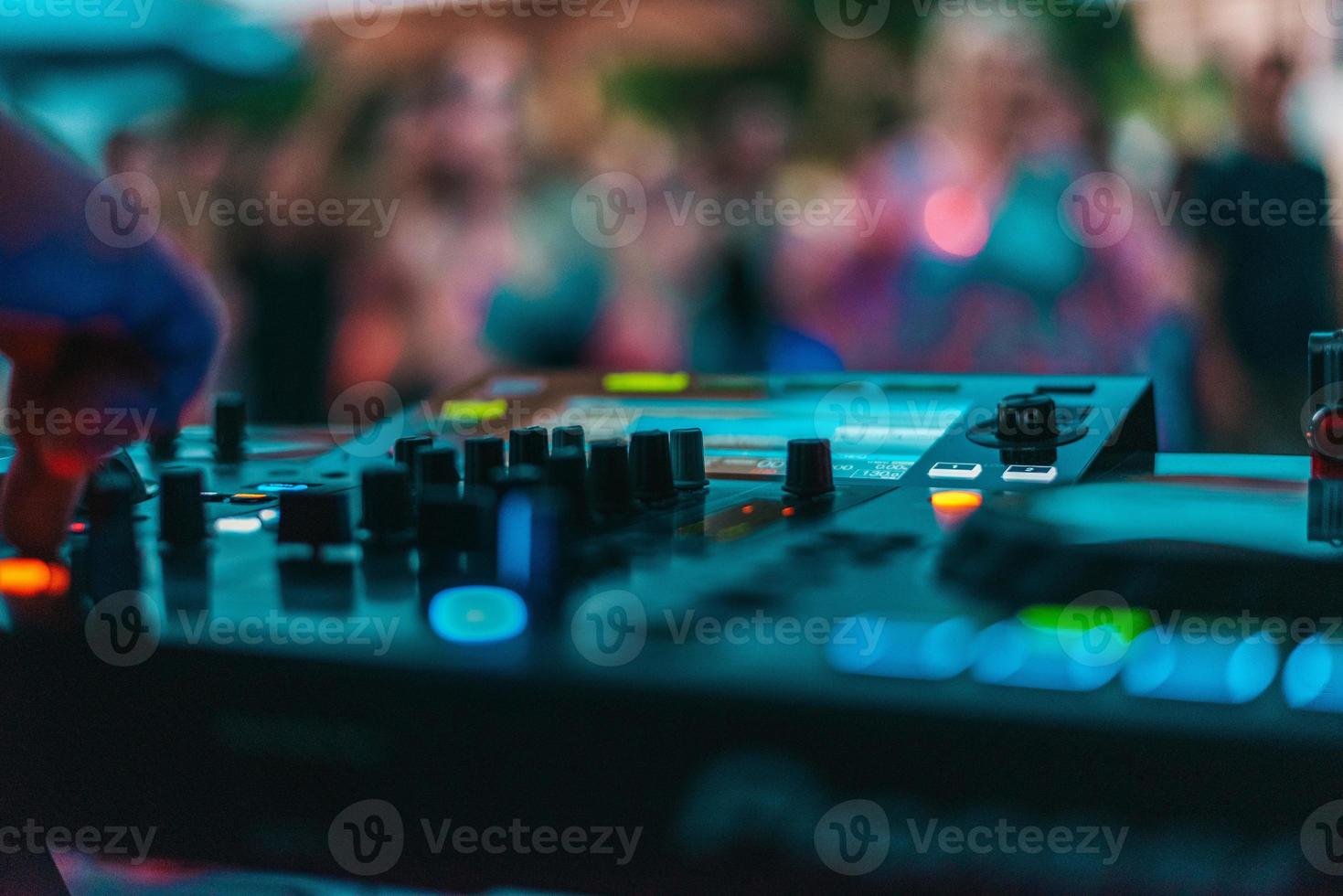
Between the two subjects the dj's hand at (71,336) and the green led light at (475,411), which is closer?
the dj's hand at (71,336)

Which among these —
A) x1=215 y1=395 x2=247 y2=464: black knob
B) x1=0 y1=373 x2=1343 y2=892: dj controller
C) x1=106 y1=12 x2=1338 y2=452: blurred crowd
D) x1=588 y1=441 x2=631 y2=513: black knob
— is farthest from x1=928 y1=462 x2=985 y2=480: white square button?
x1=106 y1=12 x2=1338 y2=452: blurred crowd

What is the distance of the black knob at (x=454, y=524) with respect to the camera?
55 centimetres

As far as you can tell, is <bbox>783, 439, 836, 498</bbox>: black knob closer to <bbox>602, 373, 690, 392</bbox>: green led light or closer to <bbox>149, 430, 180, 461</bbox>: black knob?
<bbox>602, 373, 690, 392</bbox>: green led light

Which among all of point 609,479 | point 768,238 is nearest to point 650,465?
point 609,479

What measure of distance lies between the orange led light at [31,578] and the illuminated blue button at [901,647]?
1.27 ft

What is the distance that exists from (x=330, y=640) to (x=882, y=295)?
2248 mm

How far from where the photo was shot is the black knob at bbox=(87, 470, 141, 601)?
0.58m

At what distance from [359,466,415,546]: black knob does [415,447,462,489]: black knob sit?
0.07 m

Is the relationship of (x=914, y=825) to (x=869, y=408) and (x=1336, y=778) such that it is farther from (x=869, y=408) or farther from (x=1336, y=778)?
(x=869, y=408)

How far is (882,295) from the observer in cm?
256

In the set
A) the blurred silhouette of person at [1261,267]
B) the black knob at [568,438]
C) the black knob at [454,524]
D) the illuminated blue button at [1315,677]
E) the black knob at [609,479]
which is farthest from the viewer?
the blurred silhouette of person at [1261,267]

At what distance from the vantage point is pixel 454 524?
22.0 inches

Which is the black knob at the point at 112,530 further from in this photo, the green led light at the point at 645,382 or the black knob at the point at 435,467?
the green led light at the point at 645,382

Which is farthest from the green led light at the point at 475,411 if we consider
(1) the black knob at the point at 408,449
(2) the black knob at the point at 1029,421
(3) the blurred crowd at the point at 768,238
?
(3) the blurred crowd at the point at 768,238
